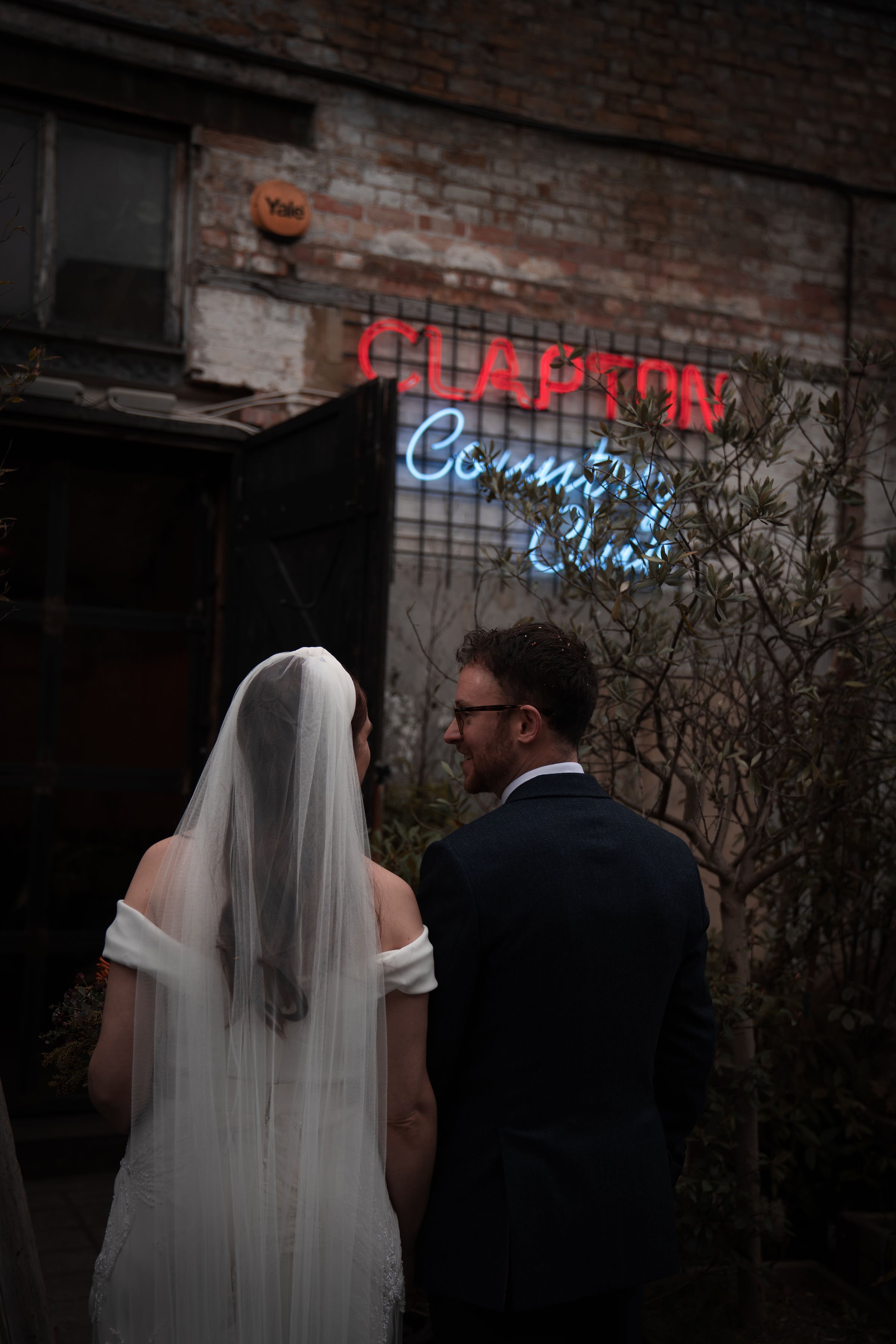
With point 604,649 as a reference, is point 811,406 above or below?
above

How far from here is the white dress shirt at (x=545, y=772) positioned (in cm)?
204

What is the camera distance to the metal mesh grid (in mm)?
5652

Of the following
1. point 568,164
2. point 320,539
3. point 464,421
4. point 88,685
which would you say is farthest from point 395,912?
point 568,164

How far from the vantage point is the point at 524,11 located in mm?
5930

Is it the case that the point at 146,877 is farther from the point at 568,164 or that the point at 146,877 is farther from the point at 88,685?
the point at 568,164

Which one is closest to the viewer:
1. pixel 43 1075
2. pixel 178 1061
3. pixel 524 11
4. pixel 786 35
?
pixel 178 1061

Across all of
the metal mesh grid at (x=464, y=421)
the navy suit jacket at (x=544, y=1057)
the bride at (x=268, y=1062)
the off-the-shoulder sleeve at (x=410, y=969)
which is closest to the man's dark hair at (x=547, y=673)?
the navy suit jacket at (x=544, y=1057)

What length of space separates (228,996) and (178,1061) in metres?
0.12

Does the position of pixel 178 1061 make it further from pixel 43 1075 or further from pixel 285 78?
pixel 285 78

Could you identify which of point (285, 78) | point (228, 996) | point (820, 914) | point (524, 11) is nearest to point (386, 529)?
point (820, 914)

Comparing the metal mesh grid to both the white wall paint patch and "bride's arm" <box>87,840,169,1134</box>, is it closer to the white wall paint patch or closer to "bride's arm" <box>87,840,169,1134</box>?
the white wall paint patch

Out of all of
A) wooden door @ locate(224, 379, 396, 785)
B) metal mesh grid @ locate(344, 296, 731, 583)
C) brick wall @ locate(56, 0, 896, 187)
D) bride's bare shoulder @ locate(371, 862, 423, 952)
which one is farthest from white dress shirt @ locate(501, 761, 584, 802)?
brick wall @ locate(56, 0, 896, 187)

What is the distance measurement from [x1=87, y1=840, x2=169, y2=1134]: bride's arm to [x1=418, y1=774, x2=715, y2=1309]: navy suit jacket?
0.47 m

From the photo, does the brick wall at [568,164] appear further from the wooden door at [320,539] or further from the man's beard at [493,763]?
the man's beard at [493,763]
